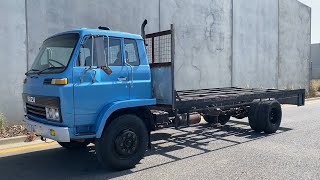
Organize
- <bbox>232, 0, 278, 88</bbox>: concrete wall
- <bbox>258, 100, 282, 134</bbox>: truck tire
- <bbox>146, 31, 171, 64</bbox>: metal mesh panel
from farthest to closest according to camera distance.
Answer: <bbox>232, 0, 278, 88</bbox>: concrete wall → <bbox>258, 100, 282, 134</bbox>: truck tire → <bbox>146, 31, 171, 64</bbox>: metal mesh panel

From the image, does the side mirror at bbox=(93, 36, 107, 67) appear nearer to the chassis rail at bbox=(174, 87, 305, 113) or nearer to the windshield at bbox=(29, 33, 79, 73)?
the windshield at bbox=(29, 33, 79, 73)

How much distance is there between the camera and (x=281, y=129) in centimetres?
1001

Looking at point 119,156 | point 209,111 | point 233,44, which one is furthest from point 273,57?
point 119,156

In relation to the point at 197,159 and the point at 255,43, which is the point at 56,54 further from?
the point at 255,43

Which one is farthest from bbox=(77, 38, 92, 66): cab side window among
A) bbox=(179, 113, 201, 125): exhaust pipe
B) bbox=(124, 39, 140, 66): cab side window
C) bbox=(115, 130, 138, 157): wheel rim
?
bbox=(179, 113, 201, 125): exhaust pipe

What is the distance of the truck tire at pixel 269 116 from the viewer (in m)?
9.08

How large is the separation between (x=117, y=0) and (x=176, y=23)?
3.05 metres

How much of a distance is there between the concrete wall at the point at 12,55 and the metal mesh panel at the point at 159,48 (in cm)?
406

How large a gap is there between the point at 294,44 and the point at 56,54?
62.9 feet

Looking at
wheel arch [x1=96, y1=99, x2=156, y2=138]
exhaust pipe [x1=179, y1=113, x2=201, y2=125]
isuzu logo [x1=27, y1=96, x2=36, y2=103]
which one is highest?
isuzu logo [x1=27, y1=96, x2=36, y2=103]

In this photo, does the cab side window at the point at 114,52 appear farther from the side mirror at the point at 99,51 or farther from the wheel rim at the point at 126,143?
the wheel rim at the point at 126,143

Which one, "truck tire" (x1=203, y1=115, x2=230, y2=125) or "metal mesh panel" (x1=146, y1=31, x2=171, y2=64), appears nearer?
"metal mesh panel" (x1=146, y1=31, x2=171, y2=64)

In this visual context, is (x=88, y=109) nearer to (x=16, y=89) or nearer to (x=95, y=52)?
(x=95, y=52)

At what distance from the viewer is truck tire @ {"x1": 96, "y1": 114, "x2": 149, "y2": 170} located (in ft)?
18.8
